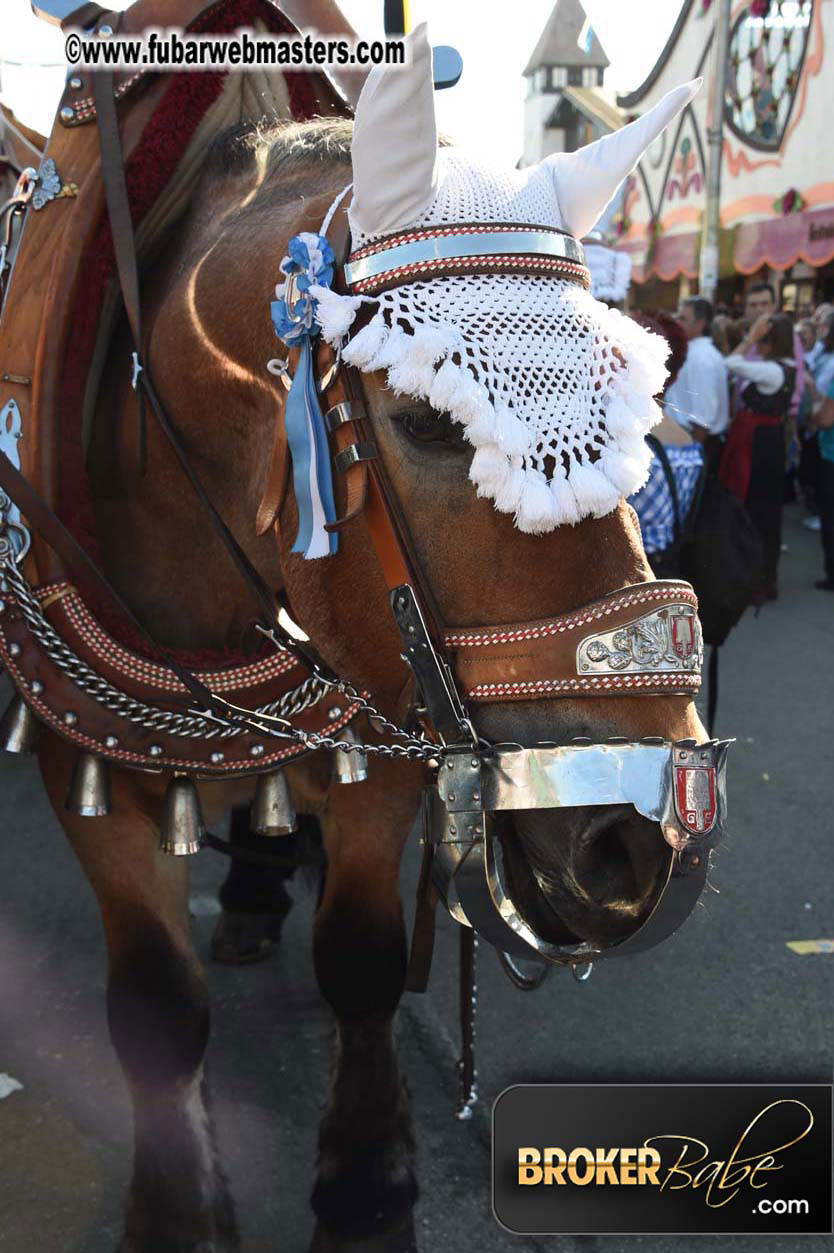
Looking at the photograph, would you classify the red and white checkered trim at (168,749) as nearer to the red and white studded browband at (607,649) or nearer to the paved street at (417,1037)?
the red and white studded browband at (607,649)

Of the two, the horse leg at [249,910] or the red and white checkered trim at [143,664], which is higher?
the red and white checkered trim at [143,664]

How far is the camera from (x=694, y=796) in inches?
48.7

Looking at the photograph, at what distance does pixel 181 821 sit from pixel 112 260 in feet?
3.17

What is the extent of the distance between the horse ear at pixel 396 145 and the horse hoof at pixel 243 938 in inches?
85.5

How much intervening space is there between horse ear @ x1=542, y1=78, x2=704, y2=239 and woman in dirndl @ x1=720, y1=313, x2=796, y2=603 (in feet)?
18.6

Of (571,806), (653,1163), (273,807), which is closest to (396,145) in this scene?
(571,806)

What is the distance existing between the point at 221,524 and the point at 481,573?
54 cm

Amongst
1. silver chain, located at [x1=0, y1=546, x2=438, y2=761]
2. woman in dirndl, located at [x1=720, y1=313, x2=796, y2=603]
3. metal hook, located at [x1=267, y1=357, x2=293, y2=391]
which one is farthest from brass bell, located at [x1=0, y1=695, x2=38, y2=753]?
woman in dirndl, located at [x1=720, y1=313, x2=796, y2=603]

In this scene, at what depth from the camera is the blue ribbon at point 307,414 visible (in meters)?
1.38

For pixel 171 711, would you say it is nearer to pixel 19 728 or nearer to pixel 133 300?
pixel 19 728

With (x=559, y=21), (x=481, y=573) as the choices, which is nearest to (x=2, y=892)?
(x=481, y=573)

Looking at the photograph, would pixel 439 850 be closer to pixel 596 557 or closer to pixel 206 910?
pixel 596 557

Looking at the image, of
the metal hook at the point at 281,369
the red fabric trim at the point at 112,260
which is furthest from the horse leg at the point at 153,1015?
the metal hook at the point at 281,369

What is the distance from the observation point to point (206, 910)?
132 inches
